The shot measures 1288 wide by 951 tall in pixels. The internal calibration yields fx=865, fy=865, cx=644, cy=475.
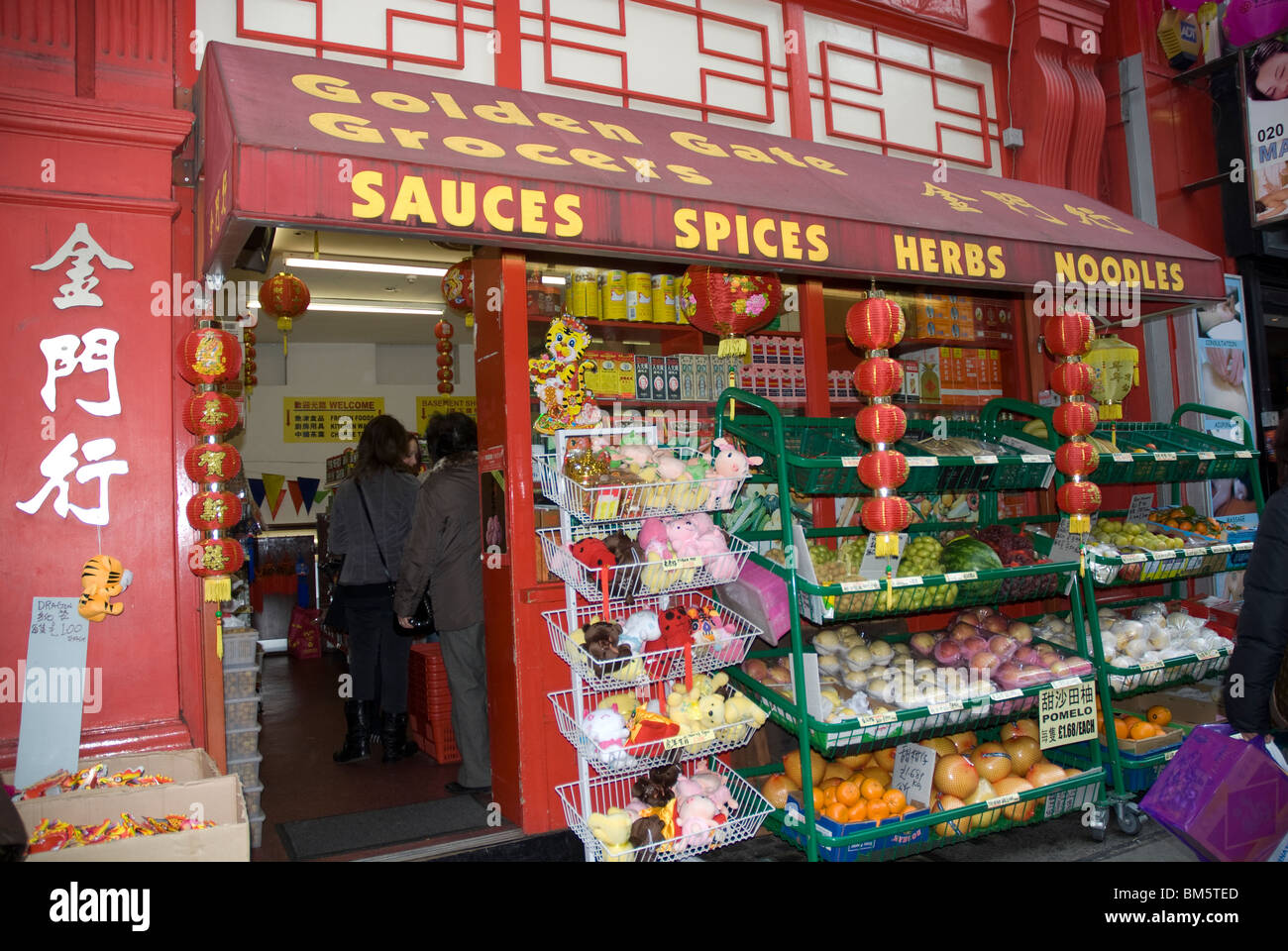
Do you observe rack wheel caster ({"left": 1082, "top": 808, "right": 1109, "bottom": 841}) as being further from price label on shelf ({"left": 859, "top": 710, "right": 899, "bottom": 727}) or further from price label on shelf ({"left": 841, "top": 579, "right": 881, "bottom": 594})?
price label on shelf ({"left": 841, "top": 579, "right": 881, "bottom": 594})

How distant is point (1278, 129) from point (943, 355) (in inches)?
113

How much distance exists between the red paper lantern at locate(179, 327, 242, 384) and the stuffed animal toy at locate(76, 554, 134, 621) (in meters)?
0.82

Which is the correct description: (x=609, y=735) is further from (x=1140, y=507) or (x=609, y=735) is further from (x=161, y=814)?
(x=1140, y=507)

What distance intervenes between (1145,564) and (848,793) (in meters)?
2.09

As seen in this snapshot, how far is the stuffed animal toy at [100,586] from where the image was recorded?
346 centimetres

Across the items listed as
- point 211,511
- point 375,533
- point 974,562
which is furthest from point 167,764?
point 974,562

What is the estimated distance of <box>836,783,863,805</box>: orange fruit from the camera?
12.1 ft

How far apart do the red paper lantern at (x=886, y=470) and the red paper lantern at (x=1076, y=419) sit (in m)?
1.20

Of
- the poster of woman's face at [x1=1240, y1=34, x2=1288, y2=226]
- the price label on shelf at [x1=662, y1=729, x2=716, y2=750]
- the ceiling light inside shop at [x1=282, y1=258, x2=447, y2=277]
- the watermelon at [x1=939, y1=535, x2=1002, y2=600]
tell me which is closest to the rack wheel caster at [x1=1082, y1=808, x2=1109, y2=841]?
the watermelon at [x1=939, y1=535, x2=1002, y2=600]

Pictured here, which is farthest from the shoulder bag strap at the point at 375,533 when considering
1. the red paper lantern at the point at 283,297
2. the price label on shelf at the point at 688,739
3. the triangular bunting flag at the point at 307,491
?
the triangular bunting flag at the point at 307,491

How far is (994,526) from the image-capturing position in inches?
177

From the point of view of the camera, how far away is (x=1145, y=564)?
4.48 metres

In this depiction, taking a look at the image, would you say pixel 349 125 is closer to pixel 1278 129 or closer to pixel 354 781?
pixel 354 781
